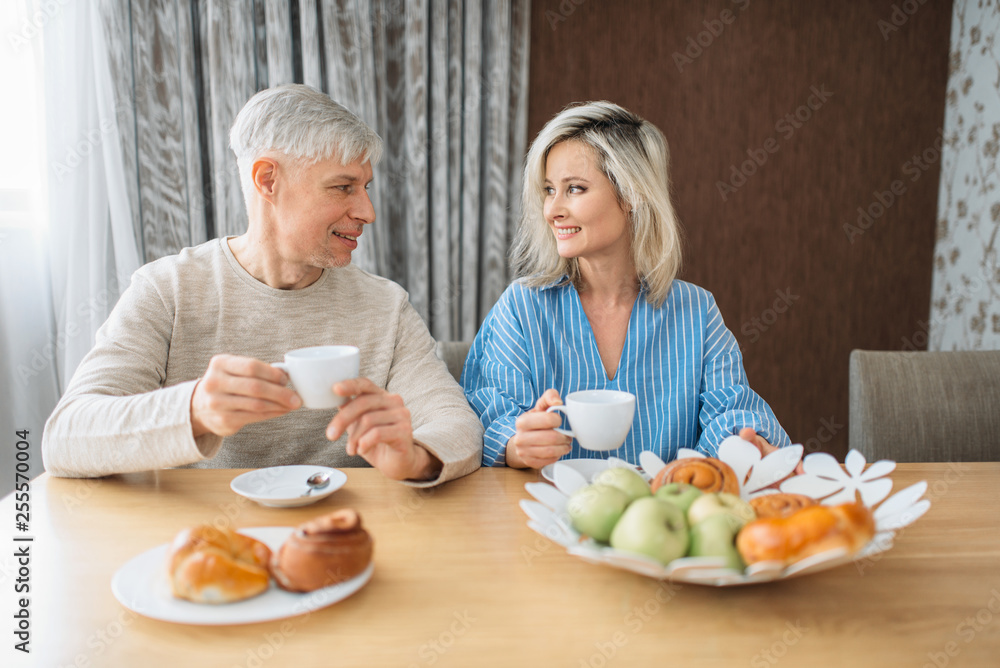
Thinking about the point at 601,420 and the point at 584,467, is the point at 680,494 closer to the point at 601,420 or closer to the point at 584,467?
the point at 601,420

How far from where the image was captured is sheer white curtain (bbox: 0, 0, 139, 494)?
81.1 inches

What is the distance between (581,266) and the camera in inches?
65.4

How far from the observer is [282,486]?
3.47 ft

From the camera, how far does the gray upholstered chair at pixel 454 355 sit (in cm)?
174

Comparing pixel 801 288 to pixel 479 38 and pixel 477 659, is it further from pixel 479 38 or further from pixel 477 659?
pixel 477 659

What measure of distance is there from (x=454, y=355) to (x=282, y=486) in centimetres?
75

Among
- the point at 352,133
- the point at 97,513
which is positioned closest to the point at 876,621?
the point at 97,513

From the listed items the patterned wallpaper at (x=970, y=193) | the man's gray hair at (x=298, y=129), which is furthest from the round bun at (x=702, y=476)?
the patterned wallpaper at (x=970, y=193)

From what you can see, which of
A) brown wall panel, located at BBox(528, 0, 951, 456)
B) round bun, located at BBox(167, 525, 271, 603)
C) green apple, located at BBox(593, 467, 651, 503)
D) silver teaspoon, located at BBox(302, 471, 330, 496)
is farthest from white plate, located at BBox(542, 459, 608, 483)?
brown wall panel, located at BBox(528, 0, 951, 456)

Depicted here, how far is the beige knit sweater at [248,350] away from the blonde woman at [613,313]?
17 centimetres

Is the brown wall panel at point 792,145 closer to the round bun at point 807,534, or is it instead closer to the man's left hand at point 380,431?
the man's left hand at point 380,431

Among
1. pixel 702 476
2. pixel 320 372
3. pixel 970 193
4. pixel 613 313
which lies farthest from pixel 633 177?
Answer: pixel 970 193

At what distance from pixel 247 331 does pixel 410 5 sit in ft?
5.09

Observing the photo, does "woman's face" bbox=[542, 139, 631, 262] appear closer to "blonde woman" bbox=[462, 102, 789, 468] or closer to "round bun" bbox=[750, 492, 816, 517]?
"blonde woman" bbox=[462, 102, 789, 468]
